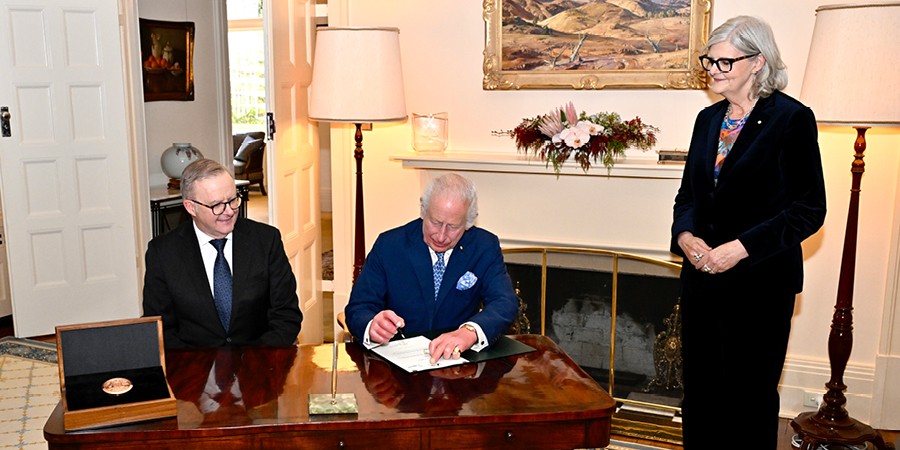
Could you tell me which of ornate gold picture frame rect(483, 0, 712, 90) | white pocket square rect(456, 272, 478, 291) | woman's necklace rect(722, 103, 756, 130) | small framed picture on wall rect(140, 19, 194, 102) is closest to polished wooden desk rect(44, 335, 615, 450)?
white pocket square rect(456, 272, 478, 291)

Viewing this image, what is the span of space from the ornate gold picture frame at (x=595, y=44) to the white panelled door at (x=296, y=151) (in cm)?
110

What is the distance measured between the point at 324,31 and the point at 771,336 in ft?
7.29

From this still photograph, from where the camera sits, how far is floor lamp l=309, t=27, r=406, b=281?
11.4ft

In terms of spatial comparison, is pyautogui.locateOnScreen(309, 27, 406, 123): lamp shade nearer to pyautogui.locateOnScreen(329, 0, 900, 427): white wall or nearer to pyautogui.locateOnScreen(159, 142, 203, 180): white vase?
pyautogui.locateOnScreen(329, 0, 900, 427): white wall

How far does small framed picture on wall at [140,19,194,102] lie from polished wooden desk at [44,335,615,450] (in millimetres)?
4469

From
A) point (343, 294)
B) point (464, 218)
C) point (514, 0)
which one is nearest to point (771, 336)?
→ point (464, 218)

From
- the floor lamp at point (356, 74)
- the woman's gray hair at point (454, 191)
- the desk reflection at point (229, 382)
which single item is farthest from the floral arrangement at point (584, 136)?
the desk reflection at point (229, 382)

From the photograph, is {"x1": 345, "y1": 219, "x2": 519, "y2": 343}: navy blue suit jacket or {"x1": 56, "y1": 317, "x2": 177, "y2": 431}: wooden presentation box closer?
{"x1": 56, "y1": 317, "x2": 177, "y2": 431}: wooden presentation box

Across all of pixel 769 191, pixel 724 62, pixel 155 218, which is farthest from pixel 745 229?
pixel 155 218

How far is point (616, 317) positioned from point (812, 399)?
954 mm

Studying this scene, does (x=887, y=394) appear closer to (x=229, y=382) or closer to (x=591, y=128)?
(x=591, y=128)

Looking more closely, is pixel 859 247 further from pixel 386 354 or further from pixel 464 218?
pixel 386 354

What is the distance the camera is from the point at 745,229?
2.41 m

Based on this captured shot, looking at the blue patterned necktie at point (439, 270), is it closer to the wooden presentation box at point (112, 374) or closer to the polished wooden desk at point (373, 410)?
the polished wooden desk at point (373, 410)
